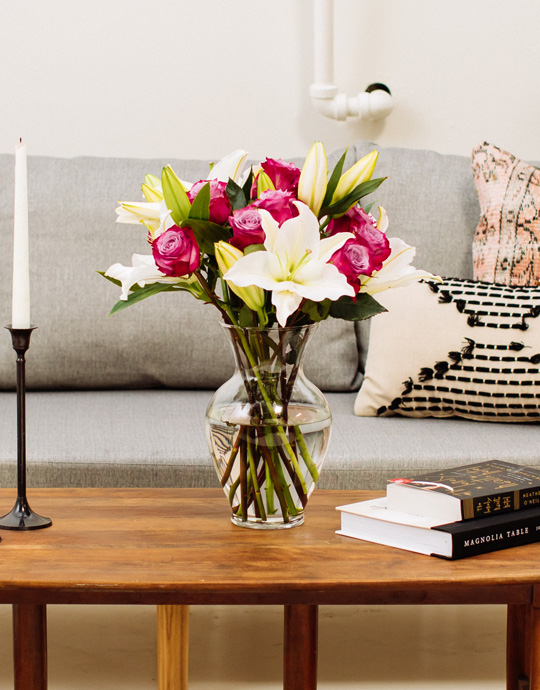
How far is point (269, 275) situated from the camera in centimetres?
84

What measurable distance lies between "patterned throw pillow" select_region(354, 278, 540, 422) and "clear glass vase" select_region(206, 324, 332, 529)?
0.66 metres

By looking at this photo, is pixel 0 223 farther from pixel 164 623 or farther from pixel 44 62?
pixel 164 623

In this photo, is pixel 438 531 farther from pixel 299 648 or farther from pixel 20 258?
pixel 20 258

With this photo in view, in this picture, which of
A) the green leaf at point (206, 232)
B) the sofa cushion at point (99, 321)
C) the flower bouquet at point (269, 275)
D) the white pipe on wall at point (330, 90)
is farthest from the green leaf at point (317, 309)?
the white pipe on wall at point (330, 90)

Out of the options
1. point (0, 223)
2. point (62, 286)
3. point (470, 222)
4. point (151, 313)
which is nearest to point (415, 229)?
point (470, 222)

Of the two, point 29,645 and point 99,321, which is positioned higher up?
point 99,321

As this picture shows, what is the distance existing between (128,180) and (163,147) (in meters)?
0.48

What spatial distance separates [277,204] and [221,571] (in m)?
0.38

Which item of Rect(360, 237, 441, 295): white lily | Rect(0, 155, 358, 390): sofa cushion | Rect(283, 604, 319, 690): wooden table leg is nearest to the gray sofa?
Rect(0, 155, 358, 390): sofa cushion

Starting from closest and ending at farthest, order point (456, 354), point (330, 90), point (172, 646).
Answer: point (172, 646), point (456, 354), point (330, 90)

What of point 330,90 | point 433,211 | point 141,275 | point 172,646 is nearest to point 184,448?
point 172,646

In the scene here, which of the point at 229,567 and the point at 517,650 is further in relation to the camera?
the point at 517,650

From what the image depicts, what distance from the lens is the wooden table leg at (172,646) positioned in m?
1.23

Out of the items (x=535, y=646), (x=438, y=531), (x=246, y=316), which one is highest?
(x=246, y=316)
